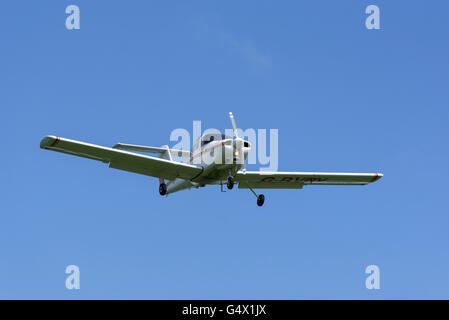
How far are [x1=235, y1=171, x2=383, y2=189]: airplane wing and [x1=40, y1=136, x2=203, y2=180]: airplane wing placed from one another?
2849 millimetres

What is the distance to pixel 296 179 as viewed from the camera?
108 ft

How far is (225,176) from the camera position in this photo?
1154 inches

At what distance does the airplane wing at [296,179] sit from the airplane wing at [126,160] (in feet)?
9.35

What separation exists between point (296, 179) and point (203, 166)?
5.53 meters

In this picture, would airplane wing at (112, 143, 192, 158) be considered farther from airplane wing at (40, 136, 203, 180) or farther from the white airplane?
airplane wing at (40, 136, 203, 180)

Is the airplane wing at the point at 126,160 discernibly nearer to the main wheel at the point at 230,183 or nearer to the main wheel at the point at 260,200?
the main wheel at the point at 230,183

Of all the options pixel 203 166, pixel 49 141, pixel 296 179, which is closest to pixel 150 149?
pixel 203 166

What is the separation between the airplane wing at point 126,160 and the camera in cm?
2719

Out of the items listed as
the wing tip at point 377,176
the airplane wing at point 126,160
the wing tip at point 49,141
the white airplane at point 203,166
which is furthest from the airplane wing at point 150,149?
the wing tip at point 377,176

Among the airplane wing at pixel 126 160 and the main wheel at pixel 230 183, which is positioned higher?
the airplane wing at pixel 126 160

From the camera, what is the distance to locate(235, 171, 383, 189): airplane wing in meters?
31.9

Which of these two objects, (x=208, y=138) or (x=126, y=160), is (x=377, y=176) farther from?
(x=126, y=160)
